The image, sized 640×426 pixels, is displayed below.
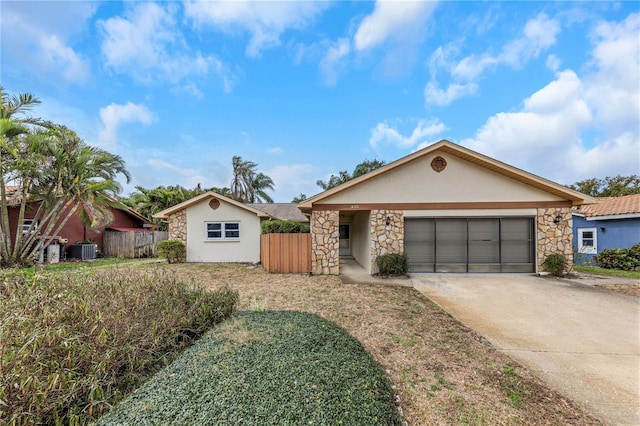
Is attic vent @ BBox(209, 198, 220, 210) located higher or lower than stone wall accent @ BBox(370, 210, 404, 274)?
higher

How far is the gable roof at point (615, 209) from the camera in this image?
1271cm

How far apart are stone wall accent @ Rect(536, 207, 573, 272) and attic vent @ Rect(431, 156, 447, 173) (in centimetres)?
387

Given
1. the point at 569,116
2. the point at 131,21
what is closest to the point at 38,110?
the point at 131,21

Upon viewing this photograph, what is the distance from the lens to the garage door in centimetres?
1009

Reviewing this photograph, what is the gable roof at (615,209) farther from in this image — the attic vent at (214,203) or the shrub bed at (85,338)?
the attic vent at (214,203)

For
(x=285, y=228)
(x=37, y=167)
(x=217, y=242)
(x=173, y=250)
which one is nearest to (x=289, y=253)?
(x=285, y=228)

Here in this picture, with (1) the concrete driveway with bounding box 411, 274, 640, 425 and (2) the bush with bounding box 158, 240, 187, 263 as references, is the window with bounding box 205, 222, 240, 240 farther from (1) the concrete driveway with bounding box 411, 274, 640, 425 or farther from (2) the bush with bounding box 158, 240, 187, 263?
(1) the concrete driveway with bounding box 411, 274, 640, 425

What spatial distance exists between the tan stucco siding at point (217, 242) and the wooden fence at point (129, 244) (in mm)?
5180

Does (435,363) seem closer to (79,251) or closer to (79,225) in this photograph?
(79,251)

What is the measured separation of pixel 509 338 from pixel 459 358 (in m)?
1.46

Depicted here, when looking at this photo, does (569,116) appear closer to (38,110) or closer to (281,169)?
(281,169)

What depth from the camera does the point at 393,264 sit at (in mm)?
9508

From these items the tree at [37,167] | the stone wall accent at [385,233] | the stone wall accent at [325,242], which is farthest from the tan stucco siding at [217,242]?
the stone wall accent at [385,233]

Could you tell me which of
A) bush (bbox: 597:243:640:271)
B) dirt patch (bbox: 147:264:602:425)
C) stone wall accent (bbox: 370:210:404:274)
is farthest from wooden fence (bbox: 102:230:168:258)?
bush (bbox: 597:243:640:271)
